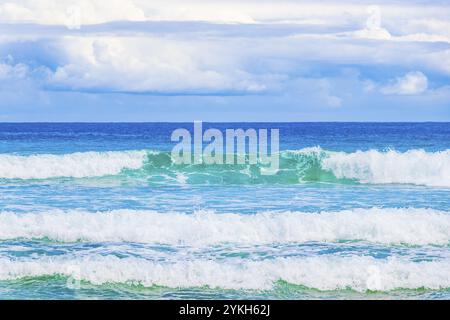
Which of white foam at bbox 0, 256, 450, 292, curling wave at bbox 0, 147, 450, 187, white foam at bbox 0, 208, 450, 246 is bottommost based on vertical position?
white foam at bbox 0, 256, 450, 292

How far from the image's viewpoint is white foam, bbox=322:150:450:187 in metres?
16.0

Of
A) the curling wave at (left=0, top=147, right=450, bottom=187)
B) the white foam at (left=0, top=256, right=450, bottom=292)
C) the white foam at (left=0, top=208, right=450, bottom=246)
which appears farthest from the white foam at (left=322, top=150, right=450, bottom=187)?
the white foam at (left=0, top=256, right=450, bottom=292)

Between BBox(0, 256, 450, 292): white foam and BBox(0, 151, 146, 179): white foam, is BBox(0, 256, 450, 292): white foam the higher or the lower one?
the lower one

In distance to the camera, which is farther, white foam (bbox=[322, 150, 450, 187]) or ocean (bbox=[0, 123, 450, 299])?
white foam (bbox=[322, 150, 450, 187])

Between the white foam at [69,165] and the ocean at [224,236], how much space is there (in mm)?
153

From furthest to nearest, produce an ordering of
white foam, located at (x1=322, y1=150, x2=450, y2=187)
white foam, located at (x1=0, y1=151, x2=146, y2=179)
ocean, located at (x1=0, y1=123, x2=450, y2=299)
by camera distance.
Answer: white foam, located at (x1=0, y1=151, x2=146, y2=179)
white foam, located at (x1=322, y1=150, x2=450, y2=187)
ocean, located at (x1=0, y1=123, x2=450, y2=299)

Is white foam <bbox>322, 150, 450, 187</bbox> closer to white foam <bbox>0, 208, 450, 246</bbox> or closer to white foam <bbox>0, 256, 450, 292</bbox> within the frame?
white foam <bbox>0, 208, 450, 246</bbox>

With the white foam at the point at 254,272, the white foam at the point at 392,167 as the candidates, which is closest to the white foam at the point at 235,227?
the white foam at the point at 254,272

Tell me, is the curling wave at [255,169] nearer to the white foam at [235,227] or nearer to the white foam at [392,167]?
the white foam at [392,167]

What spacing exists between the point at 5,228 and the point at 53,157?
28.8 feet

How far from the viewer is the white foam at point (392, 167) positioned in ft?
52.4

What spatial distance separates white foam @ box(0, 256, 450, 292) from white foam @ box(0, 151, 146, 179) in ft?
29.2

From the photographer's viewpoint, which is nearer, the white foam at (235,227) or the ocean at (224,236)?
the ocean at (224,236)

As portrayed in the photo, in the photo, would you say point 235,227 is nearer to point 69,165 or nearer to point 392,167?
point 392,167
